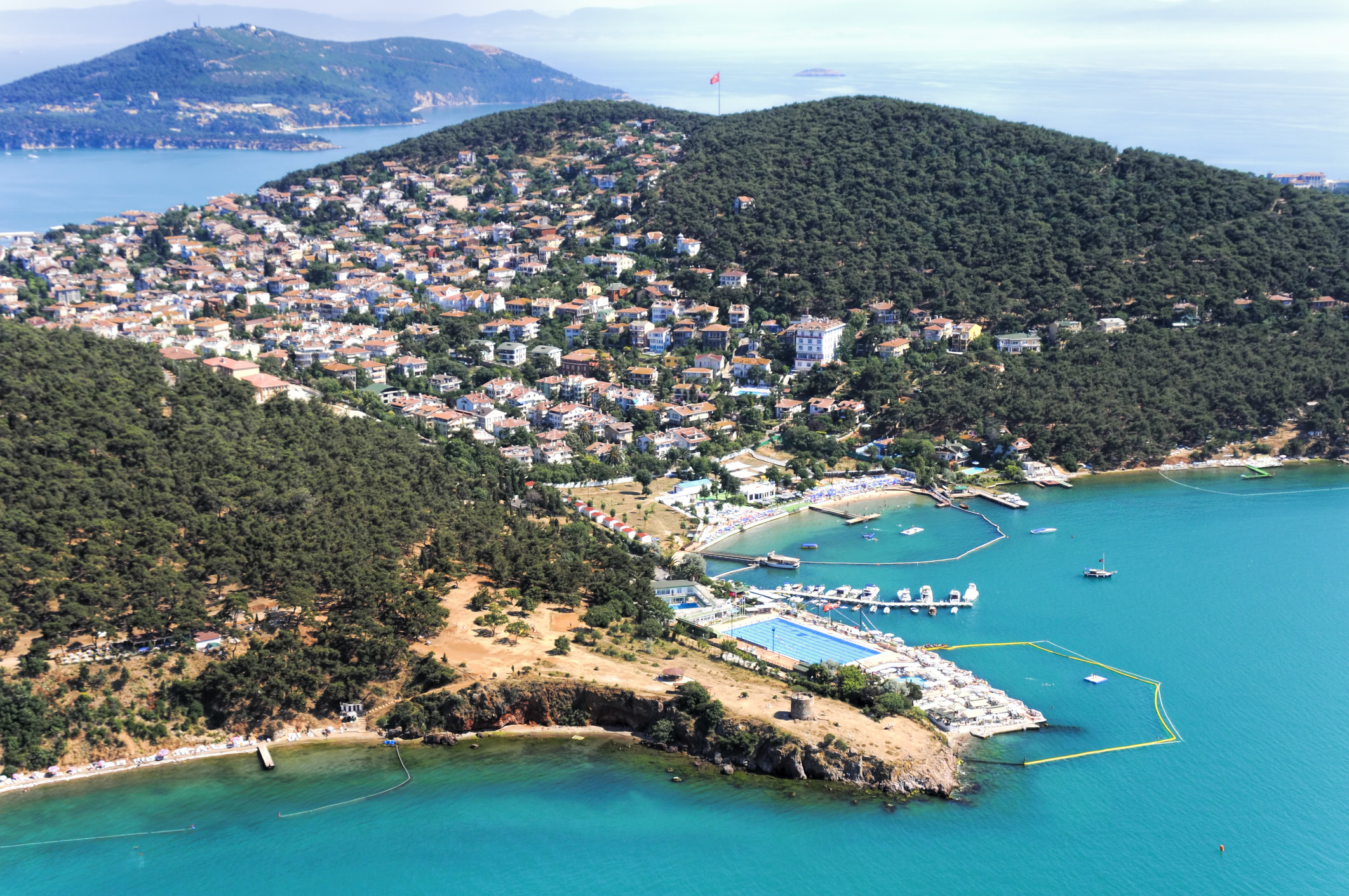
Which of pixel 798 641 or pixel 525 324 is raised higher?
pixel 525 324

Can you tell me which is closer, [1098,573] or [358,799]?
[358,799]

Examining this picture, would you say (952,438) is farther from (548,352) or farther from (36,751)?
(36,751)

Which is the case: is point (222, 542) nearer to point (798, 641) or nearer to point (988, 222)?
point (798, 641)

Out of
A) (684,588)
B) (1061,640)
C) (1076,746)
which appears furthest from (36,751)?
(1061,640)

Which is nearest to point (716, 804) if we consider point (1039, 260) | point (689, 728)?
point (689, 728)

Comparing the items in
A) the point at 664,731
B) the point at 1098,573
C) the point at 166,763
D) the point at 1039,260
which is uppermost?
the point at 1039,260

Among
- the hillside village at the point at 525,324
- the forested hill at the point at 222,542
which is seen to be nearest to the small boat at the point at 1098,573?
the hillside village at the point at 525,324

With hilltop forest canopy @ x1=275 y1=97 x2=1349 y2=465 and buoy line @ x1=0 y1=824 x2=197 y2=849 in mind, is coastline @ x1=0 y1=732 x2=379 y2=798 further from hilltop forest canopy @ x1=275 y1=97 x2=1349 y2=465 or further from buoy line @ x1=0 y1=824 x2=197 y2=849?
hilltop forest canopy @ x1=275 y1=97 x2=1349 y2=465
